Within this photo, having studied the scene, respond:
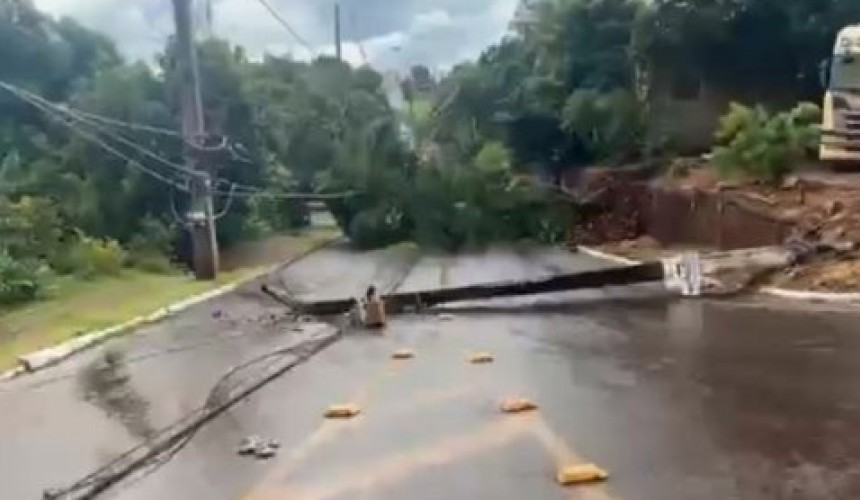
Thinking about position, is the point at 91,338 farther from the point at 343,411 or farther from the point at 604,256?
the point at 604,256

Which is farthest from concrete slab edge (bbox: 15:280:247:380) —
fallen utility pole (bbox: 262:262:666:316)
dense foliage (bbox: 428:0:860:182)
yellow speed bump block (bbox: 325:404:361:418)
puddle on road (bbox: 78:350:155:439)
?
dense foliage (bbox: 428:0:860:182)

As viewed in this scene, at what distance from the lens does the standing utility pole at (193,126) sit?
2612cm

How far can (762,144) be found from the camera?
26922 mm

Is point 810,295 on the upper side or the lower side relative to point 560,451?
lower

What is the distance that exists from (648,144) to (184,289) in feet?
62.3

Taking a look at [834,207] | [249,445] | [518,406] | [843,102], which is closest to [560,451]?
[518,406]

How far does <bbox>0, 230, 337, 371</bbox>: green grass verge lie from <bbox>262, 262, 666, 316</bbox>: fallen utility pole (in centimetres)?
350

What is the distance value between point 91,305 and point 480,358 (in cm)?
1035

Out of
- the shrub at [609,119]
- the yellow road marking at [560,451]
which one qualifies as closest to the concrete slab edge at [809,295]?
the yellow road marking at [560,451]

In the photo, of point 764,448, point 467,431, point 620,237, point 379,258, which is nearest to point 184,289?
point 379,258

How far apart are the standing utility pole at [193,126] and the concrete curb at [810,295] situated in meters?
12.6

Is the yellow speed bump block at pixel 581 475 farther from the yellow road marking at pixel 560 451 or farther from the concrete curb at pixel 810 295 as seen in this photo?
the concrete curb at pixel 810 295

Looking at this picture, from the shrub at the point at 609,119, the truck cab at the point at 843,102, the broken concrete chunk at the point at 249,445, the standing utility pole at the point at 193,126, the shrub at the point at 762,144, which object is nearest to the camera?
the broken concrete chunk at the point at 249,445

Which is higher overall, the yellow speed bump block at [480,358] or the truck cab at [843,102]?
the truck cab at [843,102]
